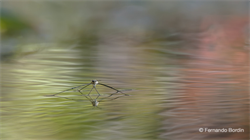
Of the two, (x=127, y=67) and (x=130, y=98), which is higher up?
(x=127, y=67)

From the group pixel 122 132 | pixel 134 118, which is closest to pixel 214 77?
pixel 134 118

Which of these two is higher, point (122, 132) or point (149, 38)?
point (149, 38)

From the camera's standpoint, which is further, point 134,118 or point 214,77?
point 214,77

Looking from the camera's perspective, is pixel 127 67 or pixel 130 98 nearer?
pixel 130 98

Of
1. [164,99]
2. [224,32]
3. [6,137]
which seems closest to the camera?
[6,137]

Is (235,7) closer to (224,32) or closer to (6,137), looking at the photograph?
(224,32)
